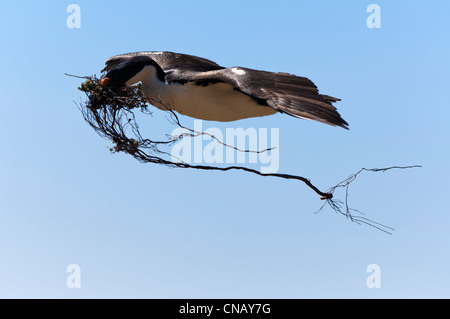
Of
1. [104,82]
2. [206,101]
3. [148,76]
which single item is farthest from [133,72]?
[206,101]

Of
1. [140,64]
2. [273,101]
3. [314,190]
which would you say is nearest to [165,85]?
[140,64]

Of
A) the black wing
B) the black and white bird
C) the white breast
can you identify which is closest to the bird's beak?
the black and white bird

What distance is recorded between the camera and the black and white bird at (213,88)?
777 centimetres

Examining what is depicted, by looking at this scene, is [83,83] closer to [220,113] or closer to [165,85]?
[165,85]

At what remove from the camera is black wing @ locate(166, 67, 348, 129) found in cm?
716

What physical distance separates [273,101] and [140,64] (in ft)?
5.94

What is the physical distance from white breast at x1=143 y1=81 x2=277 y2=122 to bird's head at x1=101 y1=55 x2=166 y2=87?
0.12 m

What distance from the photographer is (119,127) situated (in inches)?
Answer: 301

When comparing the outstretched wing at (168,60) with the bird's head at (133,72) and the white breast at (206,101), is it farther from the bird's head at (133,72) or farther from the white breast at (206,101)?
the white breast at (206,101)

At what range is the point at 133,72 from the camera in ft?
27.3

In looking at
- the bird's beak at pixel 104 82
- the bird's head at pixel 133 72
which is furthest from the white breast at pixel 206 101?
the bird's beak at pixel 104 82

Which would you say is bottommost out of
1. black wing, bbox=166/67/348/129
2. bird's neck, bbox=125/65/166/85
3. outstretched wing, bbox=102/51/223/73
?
black wing, bbox=166/67/348/129

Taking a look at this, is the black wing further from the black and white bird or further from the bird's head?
the bird's head

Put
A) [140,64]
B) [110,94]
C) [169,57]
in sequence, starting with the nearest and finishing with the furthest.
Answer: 1. [110,94]
2. [140,64]
3. [169,57]
